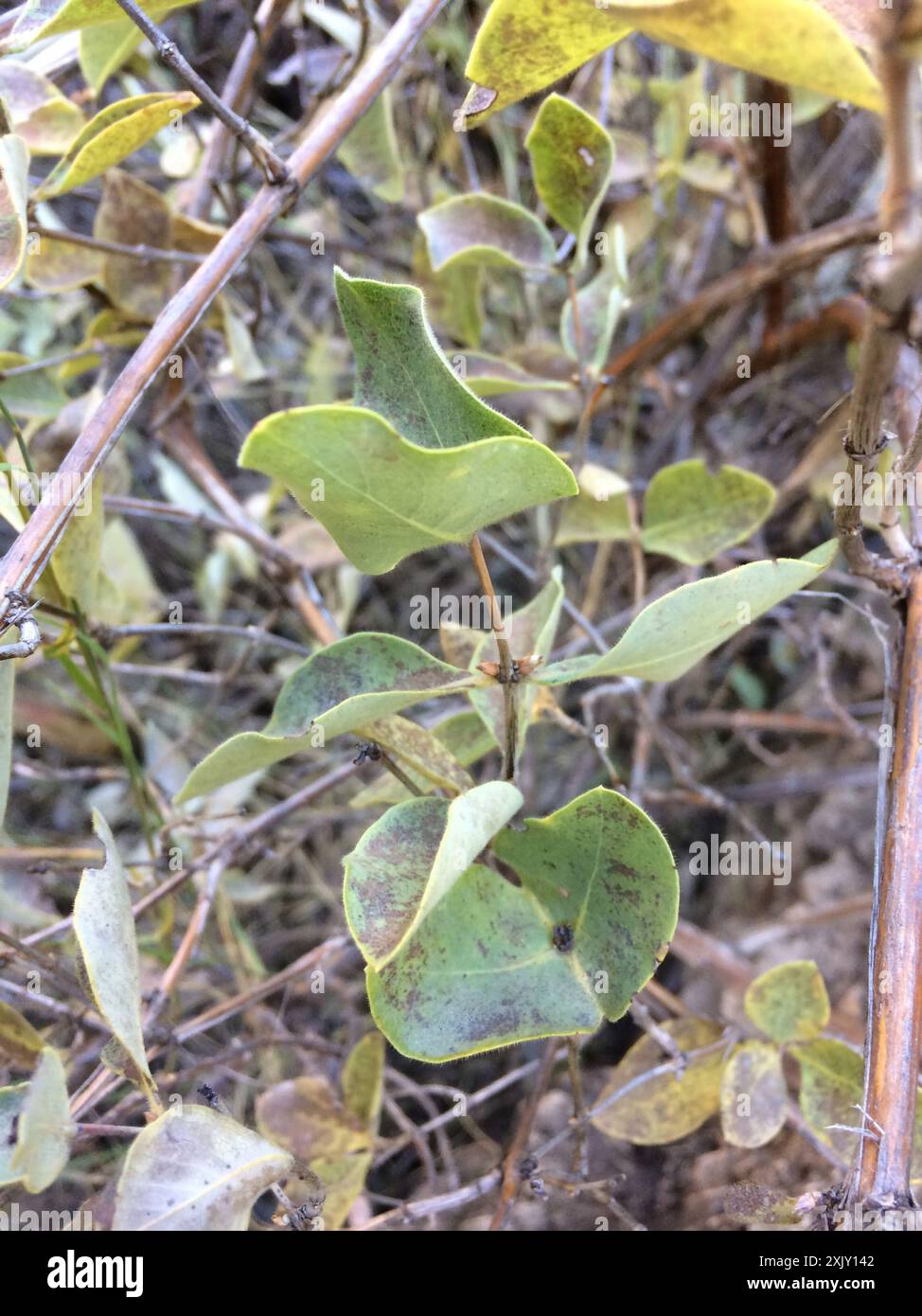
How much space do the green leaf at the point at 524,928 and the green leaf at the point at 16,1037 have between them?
283 millimetres

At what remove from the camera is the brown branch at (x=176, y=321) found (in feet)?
1.74

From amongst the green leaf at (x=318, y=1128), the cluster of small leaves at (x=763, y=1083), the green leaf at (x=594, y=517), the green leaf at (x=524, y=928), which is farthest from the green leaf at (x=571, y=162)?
the green leaf at (x=318, y=1128)

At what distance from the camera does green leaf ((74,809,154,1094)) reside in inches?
19.0

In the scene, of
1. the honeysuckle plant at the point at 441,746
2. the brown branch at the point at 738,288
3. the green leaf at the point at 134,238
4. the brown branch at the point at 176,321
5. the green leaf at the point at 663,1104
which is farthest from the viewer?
the brown branch at the point at 738,288

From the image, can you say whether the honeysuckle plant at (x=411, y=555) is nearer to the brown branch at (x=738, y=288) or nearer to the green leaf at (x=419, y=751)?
the green leaf at (x=419, y=751)

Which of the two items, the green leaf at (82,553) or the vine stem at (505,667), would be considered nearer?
the vine stem at (505,667)

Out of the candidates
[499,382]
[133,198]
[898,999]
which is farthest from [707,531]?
[133,198]

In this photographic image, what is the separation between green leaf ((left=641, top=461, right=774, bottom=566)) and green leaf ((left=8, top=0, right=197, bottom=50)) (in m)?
0.49

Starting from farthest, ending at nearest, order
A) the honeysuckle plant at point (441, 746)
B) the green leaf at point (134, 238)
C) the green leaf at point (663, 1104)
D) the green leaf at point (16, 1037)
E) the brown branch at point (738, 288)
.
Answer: the brown branch at point (738, 288) < the green leaf at point (134, 238) < the green leaf at point (663, 1104) < the green leaf at point (16, 1037) < the honeysuckle plant at point (441, 746)
